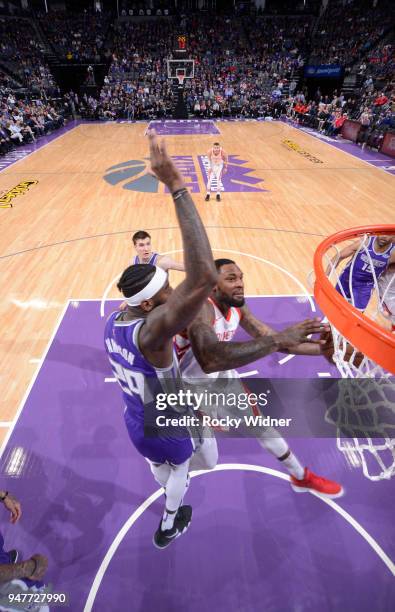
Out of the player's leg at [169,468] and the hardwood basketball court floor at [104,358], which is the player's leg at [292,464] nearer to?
the hardwood basketball court floor at [104,358]

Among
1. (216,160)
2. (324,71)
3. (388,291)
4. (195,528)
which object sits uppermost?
(324,71)

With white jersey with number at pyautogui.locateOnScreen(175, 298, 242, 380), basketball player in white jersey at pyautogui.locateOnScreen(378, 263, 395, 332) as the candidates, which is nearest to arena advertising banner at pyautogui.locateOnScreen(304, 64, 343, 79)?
basketball player in white jersey at pyautogui.locateOnScreen(378, 263, 395, 332)

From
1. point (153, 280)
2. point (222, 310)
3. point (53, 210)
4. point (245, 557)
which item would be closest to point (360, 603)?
point (245, 557)

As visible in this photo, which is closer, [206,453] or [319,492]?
[206,453]

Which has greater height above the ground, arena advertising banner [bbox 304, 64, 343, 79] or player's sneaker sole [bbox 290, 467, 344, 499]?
arena advertising banner [bbox 304, 64, 343, 79]

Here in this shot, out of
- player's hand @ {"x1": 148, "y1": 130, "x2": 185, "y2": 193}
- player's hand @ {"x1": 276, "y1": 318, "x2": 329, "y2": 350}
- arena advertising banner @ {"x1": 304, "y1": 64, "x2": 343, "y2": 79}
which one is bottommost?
player's hand @ {"x1": 276, "y1": 318, "x2": 329, "y2": 350}

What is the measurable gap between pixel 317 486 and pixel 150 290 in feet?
8.33

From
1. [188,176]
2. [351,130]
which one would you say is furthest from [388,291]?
[351,130]

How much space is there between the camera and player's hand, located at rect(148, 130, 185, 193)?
1.54 meters

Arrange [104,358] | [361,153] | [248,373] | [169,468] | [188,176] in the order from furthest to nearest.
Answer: [361,153] → [188,176] → [104,358] → [248,373] → [169,468]

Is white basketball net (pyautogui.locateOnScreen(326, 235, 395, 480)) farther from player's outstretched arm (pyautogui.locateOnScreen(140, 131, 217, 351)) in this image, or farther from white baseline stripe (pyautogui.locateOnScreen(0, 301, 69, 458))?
white baseline stripe (pyautogui.locateOnScreen(0, 301, 69, 458))

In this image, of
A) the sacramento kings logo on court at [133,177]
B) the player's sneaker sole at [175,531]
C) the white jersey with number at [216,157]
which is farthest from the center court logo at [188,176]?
the player's sneaker sole at [175,531]

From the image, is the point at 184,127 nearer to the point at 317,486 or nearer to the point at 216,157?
the point at 216,157

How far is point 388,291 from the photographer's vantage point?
14.5ft
